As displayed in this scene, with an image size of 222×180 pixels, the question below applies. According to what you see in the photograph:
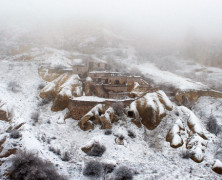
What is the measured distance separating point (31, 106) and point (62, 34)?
79.2 metres

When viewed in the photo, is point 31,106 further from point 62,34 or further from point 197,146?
point 62,34

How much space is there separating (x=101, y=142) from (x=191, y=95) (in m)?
27.5

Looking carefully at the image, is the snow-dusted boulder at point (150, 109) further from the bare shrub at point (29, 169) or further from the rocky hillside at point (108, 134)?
the bare shrub at point (29, 169)

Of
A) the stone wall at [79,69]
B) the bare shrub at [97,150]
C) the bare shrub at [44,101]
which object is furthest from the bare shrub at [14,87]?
the bare shrub at [97,150]

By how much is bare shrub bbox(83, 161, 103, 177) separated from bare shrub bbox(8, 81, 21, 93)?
83.1ft

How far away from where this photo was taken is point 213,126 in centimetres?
2695

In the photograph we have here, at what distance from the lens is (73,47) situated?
82938 millimetres

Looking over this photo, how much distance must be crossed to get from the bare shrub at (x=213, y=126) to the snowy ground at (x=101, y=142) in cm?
443

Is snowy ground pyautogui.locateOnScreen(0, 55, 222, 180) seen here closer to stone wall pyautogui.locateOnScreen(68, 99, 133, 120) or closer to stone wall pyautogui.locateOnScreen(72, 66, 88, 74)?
stone wall pyautogui.locateOnScreen(68, 99, 133, 120)

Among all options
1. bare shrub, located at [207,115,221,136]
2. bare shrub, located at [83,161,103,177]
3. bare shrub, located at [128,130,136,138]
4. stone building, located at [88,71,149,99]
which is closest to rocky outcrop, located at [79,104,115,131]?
bare shrub, located at [128,130,136,138]

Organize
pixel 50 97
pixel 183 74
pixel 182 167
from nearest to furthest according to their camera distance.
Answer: pixel 182 167, pixel 50 97, pixel 183 74

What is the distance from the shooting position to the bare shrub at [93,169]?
17.2m

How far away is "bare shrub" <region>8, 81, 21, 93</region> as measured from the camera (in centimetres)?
3370

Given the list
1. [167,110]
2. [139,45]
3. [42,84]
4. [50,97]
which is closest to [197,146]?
[167,110]
